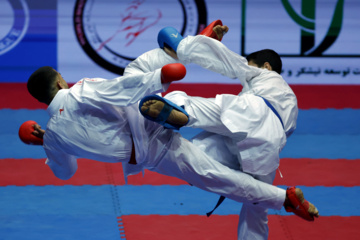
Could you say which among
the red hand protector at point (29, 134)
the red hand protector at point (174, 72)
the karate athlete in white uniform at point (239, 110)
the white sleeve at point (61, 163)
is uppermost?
the red hand protector at point (174, 72)

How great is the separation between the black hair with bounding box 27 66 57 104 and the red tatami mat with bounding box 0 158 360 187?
2595 millimetres

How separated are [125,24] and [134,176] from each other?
3097 millimetres

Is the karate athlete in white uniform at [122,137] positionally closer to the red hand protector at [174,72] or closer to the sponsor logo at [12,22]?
the red hand protector at [174,72]

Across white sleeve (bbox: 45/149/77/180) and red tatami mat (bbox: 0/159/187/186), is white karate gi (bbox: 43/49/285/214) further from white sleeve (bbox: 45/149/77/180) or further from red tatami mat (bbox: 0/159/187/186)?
red tatami mat (bbox: 0/159/187/186)

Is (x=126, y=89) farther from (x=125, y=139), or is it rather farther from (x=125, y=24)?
(x=125, y=24)

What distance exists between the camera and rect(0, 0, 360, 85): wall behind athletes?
908 cm

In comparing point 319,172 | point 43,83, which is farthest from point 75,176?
point 43,83

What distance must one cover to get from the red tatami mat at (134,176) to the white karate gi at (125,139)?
235cm

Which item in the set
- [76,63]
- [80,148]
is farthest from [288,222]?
[76,63]

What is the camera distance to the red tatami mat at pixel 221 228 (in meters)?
5.47

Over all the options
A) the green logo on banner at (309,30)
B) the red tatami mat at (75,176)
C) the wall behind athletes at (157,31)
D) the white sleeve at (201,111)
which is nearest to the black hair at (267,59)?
the white sleeve at (201,111)

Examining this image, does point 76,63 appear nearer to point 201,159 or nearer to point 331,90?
point 331,90

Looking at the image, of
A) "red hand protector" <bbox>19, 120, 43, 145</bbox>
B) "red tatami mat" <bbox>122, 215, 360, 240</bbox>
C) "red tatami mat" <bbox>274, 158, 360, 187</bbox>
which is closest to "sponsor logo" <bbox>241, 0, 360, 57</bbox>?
"red tatami mat" <bbox>274, 158, 360, 187</bbox>

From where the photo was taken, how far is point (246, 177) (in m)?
4.24
